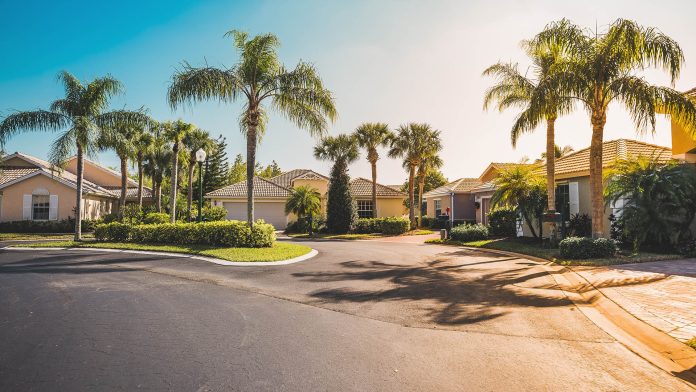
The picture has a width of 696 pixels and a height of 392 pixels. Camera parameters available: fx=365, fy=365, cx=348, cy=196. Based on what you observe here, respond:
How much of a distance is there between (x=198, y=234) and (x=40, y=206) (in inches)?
822

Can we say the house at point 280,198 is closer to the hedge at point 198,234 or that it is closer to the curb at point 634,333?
the hedge at point 198,234

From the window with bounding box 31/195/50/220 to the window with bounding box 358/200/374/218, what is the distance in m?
25.3

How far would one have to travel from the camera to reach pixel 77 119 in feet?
57.0

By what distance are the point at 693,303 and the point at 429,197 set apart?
30.1 meters

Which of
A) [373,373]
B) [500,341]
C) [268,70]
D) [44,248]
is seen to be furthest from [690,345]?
[44,248]

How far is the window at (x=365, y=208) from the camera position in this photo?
35.3 m

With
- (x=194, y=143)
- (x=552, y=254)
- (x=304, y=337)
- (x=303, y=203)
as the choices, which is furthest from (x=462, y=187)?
(x=304, y=337)

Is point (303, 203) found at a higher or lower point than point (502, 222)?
higher

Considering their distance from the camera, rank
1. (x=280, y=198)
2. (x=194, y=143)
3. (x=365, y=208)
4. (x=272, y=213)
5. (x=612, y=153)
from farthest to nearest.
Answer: (x=365, y=208), (x=272, y=213), (x=280, y=198), (x=194, y=143), (x=612, y=153)

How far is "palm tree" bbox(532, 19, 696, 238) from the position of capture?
11.3 meters

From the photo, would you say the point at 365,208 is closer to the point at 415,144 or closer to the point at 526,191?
the point at 415,144

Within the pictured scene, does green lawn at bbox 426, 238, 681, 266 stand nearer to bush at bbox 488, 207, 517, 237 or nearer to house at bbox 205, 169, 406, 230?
bush at bbox 488, 207, 517, 237

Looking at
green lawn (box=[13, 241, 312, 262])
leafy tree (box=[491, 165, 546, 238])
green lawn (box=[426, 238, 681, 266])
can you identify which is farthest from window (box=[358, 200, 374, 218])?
green lawn (box=[13, 241, 312, 262])

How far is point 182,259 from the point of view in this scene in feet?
41.3
